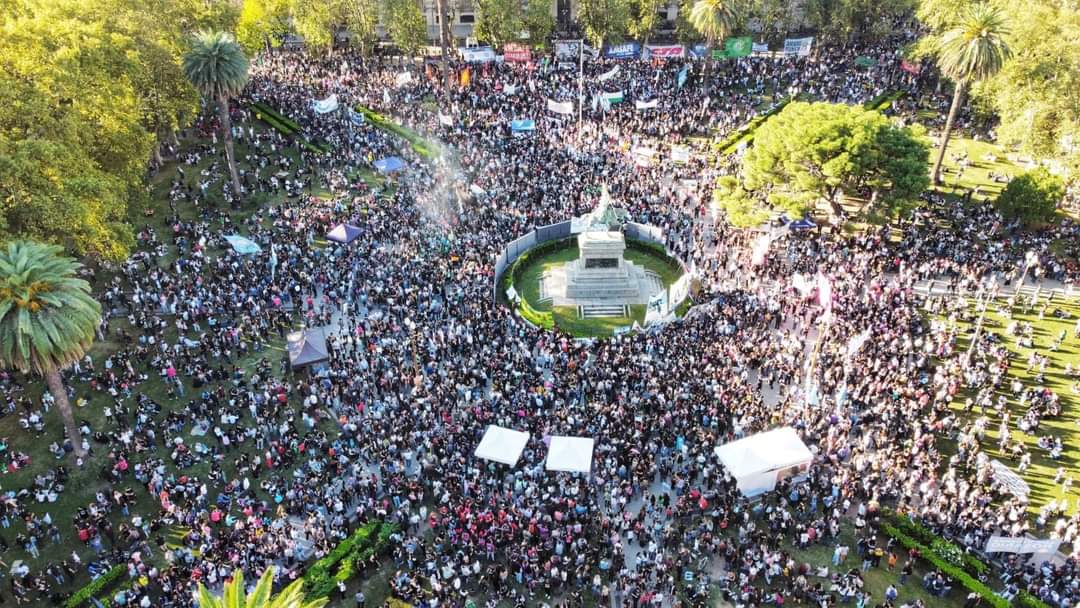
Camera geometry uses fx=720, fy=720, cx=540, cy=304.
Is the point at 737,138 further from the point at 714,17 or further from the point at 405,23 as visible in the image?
the point at 405,23

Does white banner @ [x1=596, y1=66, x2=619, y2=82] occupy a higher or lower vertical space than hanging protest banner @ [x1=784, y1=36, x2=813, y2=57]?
lower

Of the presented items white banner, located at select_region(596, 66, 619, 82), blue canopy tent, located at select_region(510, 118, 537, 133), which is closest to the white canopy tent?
blue canopy tent, located at select_region(510, 118, 537, 133)

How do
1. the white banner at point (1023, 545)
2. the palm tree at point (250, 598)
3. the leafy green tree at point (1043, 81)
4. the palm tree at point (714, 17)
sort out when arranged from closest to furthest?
the palm tree at point (250, 598) < the white banner at point (1023, 545) < the leafy green tree at point (1043, 81) < the palm tree at point (714, 17)

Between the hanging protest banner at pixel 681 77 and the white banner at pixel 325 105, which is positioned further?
the hanging protest banner at pixel 681 77

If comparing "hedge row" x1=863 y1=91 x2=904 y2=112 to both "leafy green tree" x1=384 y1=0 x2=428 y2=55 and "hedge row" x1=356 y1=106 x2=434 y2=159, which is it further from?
"leafy green tree" x1=384 y1=0 x2=428 y2=55

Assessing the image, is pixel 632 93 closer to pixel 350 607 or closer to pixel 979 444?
pixel 979 444

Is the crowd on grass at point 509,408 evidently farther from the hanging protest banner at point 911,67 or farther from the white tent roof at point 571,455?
the hanging protest banner at point 911,67

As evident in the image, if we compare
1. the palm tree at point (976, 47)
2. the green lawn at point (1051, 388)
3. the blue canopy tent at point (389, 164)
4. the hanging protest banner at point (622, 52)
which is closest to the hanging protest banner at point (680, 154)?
the palm tree at point (976, 47)
